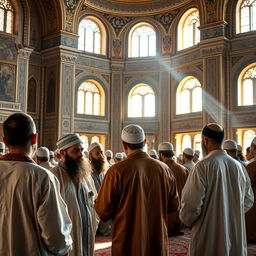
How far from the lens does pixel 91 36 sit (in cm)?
2023

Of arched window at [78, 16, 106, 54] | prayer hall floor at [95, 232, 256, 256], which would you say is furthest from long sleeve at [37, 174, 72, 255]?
arched window at [78, 16, 106, 54]

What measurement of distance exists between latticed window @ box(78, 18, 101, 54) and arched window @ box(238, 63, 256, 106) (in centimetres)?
856

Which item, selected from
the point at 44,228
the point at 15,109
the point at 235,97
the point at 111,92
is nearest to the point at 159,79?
the point at 111,92

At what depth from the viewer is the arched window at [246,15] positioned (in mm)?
16109

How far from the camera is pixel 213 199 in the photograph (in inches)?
133

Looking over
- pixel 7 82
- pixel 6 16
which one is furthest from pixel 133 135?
pixel 6 16

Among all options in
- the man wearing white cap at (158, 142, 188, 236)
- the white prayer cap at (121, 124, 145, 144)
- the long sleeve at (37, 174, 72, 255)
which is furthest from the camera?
the man wearing white cap at (158, 142, 188, 236)

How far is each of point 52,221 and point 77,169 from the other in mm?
1552

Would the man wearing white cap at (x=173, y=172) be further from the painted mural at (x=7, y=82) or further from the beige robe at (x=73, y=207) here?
the painted mural at (x=7, y=82)

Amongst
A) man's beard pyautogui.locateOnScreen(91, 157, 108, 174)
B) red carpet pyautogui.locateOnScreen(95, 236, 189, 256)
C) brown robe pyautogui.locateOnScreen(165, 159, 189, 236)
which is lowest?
red carpet pyautogui.locateOnScreen(95, 236, 189, 256)

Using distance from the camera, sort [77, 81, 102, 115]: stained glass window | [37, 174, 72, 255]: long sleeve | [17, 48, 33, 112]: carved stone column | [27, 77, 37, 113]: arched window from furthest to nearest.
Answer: [77, 81, 102, 115]: stained glass window < [27, 77, 37, 113]: arched window < [17, 48, 33, 112]: carved stone column < [37, 174, 72, 255]: long sleeve

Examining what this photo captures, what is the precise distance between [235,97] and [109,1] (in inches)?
376

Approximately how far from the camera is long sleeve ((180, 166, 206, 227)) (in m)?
3.31

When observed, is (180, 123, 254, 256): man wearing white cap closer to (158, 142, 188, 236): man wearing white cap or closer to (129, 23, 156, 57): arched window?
(158, 142, 188, 236): man wearing white cap
